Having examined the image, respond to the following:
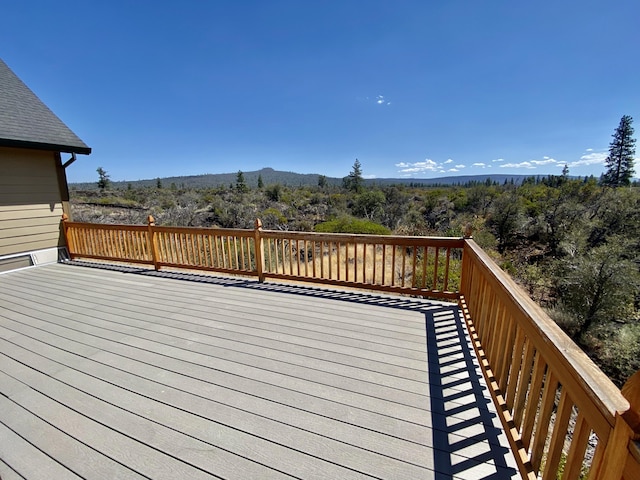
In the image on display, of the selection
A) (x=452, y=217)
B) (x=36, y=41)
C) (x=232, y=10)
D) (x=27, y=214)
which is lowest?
(x=452, y=217)

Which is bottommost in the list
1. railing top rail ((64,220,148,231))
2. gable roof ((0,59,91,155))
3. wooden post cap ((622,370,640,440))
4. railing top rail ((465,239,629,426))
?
railing top rail ((64,220,148,231))

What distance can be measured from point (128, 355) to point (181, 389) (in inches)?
35.2

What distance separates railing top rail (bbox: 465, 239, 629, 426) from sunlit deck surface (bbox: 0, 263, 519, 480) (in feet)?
2.69

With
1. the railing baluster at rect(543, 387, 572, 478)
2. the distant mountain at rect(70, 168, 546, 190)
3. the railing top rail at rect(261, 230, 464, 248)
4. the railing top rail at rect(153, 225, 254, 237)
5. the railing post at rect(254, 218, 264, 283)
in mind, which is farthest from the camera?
the distant mountain at rect(70, 168, 546, 190)

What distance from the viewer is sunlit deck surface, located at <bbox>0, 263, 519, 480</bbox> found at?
156 cm

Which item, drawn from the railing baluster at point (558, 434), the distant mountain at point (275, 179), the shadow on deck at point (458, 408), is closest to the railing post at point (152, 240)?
the shadow on deck at point (458, 408)

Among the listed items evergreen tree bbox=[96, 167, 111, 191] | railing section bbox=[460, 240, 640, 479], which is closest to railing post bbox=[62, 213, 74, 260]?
railing section bbox=[460, 240, 640, 479]

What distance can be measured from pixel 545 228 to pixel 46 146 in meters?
17.4

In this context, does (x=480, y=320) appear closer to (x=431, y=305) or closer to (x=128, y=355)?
(x=431, y=305)

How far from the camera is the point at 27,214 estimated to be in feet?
19.1

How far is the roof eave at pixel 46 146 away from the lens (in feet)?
16.8

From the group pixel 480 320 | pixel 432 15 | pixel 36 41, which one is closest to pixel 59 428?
pixel 480 320

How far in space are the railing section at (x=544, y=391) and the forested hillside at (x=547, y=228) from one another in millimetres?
1747

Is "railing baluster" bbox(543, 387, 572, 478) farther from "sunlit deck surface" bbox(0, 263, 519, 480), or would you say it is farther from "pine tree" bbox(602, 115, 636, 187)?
"pine tree" bbox(602, 115, 636, 187)
